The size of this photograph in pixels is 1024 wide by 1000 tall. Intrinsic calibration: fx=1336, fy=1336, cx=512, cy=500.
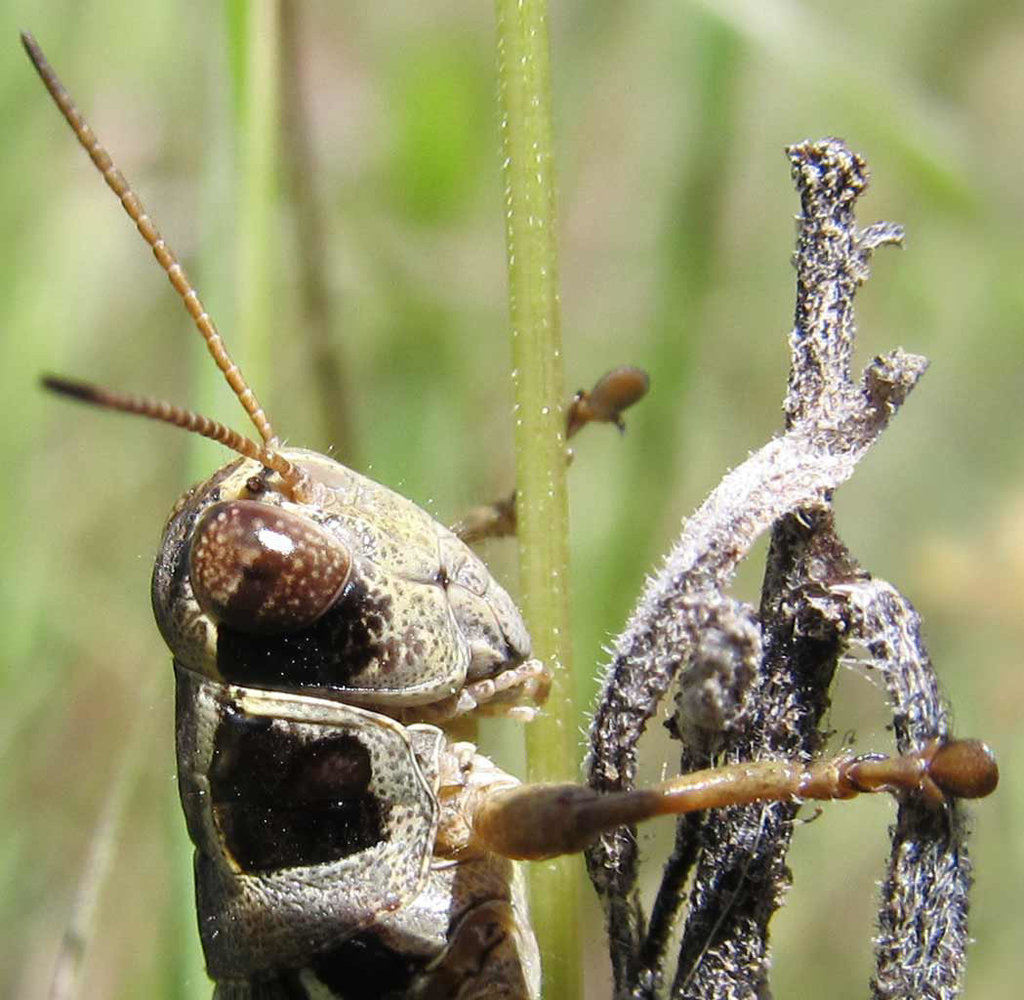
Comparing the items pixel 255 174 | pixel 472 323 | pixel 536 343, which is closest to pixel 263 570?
pixel 536 343

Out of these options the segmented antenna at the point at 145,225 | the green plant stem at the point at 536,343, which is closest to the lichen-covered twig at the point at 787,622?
the green plant stem at the point at 536,343

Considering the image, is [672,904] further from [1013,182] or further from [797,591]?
[1013,182]

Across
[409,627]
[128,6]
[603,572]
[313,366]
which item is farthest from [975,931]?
[128,6]

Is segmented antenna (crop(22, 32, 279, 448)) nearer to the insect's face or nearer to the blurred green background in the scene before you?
the insect's face

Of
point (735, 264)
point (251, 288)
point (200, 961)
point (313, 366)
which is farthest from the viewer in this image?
point (735, 264)

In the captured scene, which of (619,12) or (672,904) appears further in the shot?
(619,12)

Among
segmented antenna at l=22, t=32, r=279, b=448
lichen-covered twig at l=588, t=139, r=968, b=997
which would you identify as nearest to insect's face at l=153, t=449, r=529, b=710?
segmented antenna at l=22, t=32, r=279, b=448

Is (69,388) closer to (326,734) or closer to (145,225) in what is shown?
(145,225)
